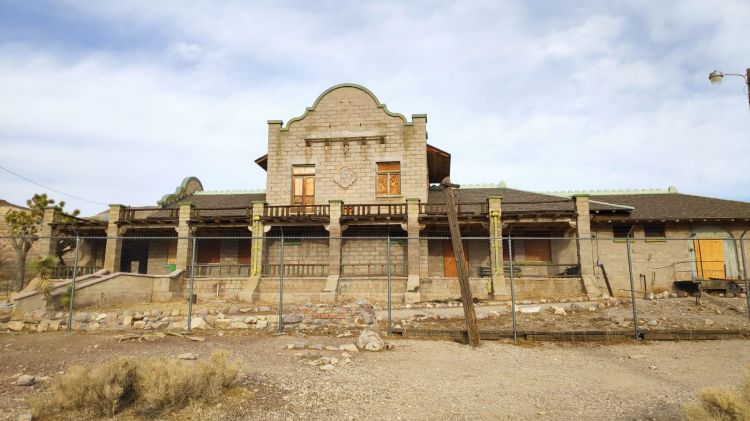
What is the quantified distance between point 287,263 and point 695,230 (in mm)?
20684

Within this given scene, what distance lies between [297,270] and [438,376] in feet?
49.8

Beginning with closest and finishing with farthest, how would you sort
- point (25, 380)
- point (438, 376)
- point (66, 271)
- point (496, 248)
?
point (25, 380), point (438, 376), point (496, 248), point (66, 271)

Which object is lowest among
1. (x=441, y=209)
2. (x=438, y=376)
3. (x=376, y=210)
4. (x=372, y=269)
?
(x=438, y=376)

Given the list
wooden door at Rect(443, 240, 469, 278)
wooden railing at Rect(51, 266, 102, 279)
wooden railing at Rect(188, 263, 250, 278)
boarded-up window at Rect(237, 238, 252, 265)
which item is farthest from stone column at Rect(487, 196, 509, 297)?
wooden railing at Rect(51, 266, 102, 279)

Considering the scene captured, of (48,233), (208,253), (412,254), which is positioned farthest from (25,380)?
(48,233)

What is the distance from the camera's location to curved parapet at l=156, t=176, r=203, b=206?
81.5 ft

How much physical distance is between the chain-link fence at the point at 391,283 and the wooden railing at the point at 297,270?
0.07 metres

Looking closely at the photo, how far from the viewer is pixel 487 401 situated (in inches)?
217

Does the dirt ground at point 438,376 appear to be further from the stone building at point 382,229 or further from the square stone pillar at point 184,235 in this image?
the square stone pillar at point 184,235

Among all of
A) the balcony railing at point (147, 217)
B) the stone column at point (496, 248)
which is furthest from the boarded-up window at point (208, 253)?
the stone column at point (496, 248)

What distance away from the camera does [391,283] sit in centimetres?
1908

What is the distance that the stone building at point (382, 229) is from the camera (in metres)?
18.8

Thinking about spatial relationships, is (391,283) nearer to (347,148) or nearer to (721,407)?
(347,148)

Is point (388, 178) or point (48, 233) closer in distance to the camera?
point (48, 233)
